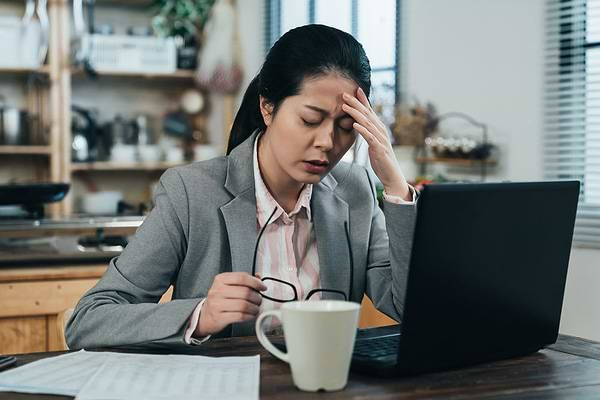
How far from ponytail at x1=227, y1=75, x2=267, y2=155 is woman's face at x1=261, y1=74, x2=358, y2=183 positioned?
19cm

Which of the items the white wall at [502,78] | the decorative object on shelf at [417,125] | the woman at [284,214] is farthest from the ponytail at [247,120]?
the decorative object on shelf at [417,125]

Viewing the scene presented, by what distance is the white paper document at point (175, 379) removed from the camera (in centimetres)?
103

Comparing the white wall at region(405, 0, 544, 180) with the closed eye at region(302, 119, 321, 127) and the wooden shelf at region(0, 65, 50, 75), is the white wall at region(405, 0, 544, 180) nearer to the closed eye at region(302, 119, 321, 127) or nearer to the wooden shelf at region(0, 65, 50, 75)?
the closed eye at region(302, 119, 321, 127)

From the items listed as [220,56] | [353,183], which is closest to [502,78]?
[353,183]

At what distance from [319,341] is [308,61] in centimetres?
72

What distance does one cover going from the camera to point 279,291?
5.49ft

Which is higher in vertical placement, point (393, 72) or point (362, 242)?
point (393, 72)

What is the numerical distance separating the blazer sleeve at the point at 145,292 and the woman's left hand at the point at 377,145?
0.35 m

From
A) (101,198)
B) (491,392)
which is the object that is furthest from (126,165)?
(491,392)

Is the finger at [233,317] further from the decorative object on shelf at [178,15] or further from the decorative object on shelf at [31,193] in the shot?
the decorative object on shelf at [178,15]

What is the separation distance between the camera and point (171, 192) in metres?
1.63

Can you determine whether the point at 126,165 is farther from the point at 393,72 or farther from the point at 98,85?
the point at 393,72

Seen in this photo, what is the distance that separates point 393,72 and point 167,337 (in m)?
2.79

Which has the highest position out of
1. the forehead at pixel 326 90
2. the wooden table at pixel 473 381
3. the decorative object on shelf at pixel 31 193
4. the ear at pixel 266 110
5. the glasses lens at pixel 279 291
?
the forehead at pixel 326 90
